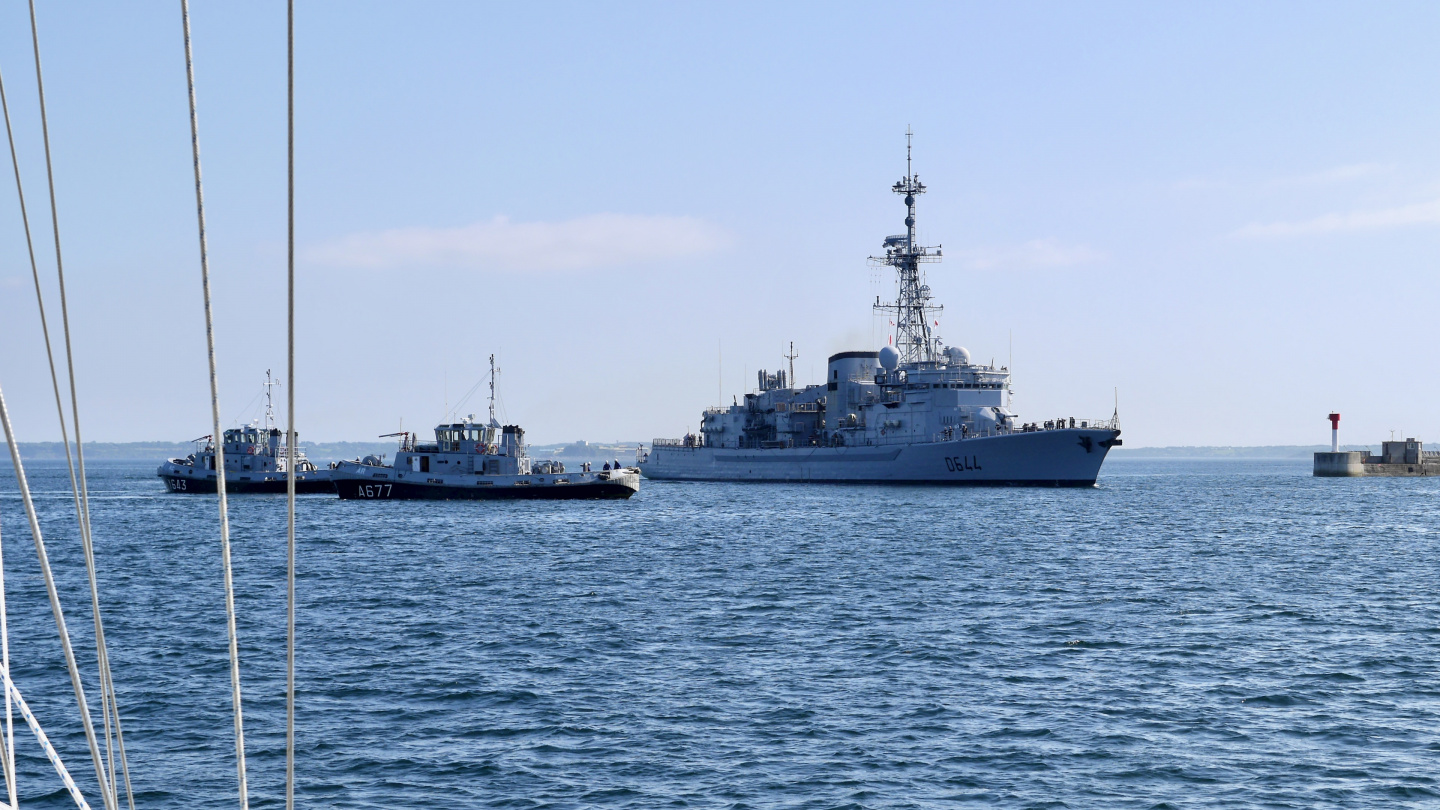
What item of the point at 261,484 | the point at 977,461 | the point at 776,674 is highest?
the point at 977,461

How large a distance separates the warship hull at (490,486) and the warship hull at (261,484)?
1278cm

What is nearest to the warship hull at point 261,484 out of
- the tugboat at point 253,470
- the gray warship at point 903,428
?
the tugboat at point 253,470

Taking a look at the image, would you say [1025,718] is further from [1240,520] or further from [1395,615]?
[1240,520]

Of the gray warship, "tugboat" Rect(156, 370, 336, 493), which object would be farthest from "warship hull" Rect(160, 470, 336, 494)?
the gray warship

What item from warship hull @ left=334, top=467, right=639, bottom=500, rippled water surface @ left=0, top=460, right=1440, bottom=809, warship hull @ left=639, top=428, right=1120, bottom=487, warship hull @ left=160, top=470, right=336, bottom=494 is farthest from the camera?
warship hull @ left=160, top=470, right=336, bottom=494

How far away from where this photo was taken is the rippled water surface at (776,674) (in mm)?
15211

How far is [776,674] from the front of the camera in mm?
21297

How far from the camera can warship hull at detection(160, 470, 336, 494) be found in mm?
92500

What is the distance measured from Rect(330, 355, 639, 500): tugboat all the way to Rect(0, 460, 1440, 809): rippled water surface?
28.4 meters

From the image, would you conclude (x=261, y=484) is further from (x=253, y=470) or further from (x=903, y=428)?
(x=903, y=428)

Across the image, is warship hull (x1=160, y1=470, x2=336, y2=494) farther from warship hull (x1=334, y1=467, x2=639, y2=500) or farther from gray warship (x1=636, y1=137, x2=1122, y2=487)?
gray warship (x1=636, y1=137, x2=1122, y2=487)

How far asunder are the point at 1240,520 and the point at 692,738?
180ft

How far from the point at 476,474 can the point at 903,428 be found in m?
33.5

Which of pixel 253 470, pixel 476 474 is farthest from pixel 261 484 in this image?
pixel 476 474
